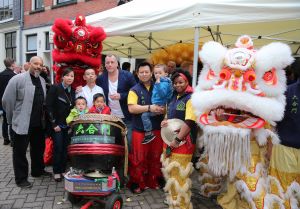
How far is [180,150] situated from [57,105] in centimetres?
190

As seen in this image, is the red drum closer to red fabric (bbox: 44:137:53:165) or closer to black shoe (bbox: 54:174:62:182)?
black shoe (bbox: 54:174:62:182)

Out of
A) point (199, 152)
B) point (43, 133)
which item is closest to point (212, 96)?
point (199, 152)

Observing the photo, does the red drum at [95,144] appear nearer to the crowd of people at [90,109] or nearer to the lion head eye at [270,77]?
the crowd of people at [90,109]

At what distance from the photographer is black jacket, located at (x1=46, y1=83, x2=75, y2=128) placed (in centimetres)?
414

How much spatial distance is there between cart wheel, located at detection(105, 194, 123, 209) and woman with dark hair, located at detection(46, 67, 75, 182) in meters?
1.29

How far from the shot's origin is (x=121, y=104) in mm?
4305

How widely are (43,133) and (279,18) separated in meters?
3.54

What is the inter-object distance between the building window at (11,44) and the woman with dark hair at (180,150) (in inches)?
656

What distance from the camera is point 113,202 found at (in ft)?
10.9

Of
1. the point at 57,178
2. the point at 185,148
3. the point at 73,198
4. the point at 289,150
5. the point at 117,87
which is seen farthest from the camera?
the point at 57,178

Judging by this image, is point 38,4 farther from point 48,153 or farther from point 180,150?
point 180,150

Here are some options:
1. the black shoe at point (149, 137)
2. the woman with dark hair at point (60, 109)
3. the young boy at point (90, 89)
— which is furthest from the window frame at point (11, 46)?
the black shoe at point (149, 137)

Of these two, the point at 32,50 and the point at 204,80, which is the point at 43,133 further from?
the point at 32,50

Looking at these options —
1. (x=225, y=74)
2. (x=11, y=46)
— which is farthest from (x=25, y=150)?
(x=11, y=46)
